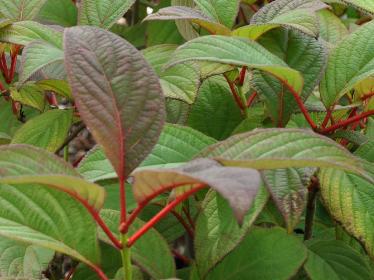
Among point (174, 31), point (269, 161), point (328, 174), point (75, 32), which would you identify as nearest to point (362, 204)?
point (328, 174)

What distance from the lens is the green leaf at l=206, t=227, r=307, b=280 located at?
0.81 m

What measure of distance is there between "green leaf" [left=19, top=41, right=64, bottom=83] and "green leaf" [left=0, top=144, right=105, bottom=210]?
171 millimetres

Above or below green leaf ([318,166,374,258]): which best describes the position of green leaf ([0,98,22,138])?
below

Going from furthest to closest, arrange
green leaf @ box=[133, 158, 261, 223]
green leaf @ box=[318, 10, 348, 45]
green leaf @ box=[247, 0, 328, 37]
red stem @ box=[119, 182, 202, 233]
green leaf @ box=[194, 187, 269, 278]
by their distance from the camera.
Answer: green leaf @ box=[318, 10, 348, 45] → green leaf @ box=[247, 0, 328, 37] → green leaf @ box=[194, 187, 269, 278] → red stem @ box=[119, 182, 202, 233] → green leaf @ box=[133, 158, 261, 223]

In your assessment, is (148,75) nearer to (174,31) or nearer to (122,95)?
(122,95)

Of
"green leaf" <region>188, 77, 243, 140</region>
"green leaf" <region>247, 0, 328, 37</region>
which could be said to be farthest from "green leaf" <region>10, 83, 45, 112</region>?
"green leaf" <region>247, 0, 328, 37</region>

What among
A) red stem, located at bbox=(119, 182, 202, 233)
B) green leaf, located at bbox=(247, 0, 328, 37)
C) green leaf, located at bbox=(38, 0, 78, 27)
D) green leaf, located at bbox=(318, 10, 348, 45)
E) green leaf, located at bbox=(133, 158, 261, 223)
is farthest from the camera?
green leaf, located at bbox=(38, 0, 78, 27)

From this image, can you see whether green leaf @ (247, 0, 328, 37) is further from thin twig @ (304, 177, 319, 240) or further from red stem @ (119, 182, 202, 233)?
red stem @ (119, 182, 202, 233)

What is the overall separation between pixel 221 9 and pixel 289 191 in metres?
0.34

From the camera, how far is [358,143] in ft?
2.97

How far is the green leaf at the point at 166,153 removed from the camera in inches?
30.5

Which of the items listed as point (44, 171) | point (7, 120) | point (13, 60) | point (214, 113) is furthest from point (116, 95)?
point (7, 120)

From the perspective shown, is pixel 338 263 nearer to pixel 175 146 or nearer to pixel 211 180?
pixel 175 146

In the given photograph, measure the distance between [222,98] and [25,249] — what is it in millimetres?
334
